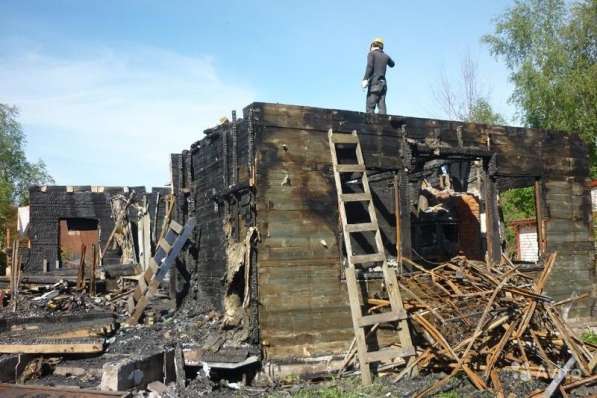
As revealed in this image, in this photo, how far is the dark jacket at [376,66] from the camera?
1023 cm

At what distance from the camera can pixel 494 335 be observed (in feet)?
24.6

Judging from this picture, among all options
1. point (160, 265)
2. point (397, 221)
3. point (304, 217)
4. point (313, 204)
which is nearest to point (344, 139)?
point (313, 204)

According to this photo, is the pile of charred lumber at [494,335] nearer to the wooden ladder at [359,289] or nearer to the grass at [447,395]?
the grass at [447,395]

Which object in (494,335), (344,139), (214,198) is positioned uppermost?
(344,139)

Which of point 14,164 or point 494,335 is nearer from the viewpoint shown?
point 494,335

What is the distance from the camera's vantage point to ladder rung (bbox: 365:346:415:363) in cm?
735

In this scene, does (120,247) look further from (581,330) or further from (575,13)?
(575,13)

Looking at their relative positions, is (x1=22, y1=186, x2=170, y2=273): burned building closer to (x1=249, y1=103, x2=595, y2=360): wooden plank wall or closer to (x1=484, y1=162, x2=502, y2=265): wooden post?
(x1=249, y1=103, x2=595, y2=360): wooden plank wall

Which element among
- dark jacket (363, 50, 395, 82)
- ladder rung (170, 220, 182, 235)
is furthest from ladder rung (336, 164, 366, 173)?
ladder rung (170, 220, 182, 235)

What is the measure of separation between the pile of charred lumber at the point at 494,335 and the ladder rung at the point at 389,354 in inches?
6.5

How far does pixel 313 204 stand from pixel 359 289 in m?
1.50

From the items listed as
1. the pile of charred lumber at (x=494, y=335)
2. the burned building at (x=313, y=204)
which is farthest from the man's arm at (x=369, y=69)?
the pile of charred lumber at (x=494, y=335)

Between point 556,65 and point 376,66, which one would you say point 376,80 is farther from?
point 556,65

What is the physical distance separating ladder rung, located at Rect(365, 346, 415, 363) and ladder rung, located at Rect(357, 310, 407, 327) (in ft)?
1.32
